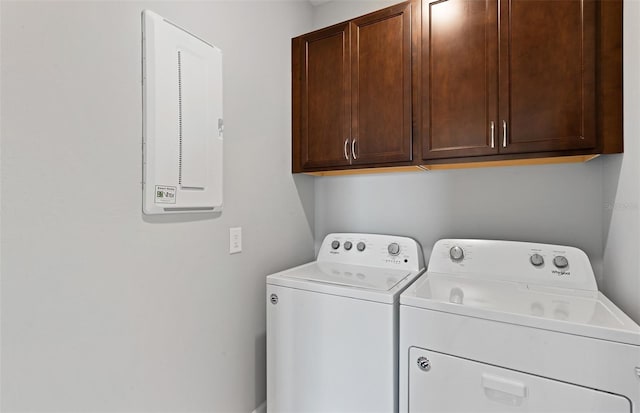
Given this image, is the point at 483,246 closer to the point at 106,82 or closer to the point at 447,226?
the point at 447,226

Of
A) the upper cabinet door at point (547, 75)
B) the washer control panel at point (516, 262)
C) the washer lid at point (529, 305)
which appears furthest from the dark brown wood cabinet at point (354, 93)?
the washer lid at point (529, 305)

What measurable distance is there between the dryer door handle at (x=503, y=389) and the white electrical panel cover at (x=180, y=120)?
1.24 meters

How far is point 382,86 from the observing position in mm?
1616

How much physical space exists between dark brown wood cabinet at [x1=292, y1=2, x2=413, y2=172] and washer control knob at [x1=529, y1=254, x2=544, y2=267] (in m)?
0.72

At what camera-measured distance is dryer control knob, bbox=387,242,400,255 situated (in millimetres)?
1782

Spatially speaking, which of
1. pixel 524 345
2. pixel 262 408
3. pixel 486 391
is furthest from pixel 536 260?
pixel 262 408

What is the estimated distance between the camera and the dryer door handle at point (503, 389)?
1008 mm

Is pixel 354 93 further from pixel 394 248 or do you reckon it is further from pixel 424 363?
pixel 424 363

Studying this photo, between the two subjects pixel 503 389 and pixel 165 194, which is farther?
pixel 165 194

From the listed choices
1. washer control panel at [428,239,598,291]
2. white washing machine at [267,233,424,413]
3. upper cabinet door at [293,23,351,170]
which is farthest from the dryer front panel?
upper cabinet door at [293,23,351,170]

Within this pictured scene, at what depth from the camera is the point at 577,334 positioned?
95cm

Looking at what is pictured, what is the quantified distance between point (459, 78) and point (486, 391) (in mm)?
1260

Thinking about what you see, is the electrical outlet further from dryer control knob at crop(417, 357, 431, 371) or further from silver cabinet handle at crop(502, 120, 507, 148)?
silver cabinet handle at crop(502, 120, 507, 148)

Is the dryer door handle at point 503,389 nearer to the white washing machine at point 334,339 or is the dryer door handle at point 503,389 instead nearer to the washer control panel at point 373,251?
the white washing machine at point 334,339
